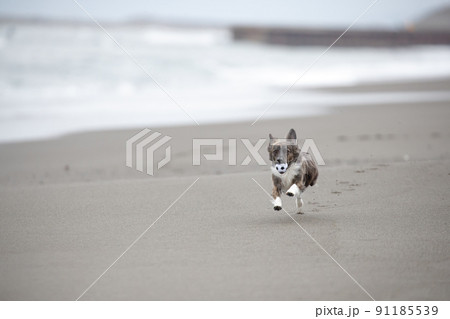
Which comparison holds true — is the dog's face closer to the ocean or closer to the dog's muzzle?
the dog's muzzle

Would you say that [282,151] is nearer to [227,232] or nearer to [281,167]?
[281,167]

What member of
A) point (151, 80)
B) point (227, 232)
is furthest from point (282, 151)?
point (151, 80)

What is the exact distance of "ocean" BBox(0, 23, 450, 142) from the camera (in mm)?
11891

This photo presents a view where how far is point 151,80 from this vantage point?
60.3ft

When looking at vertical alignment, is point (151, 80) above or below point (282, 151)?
above

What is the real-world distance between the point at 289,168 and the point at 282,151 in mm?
205

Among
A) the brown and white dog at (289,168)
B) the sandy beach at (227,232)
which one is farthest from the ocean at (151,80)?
the brown and white dog at (289,168)

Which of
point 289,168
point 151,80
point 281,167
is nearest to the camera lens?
point 281,167

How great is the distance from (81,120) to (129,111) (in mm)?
1256

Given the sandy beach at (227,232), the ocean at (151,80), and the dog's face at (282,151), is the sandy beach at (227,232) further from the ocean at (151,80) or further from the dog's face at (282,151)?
the ocean at (151,80)

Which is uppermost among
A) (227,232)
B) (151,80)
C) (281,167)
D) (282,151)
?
(151,80)

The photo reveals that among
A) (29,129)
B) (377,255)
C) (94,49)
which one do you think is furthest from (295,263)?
(94,49)

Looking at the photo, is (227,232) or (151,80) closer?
(227,232)

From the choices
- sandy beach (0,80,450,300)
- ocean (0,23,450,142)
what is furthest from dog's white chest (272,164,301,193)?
ocean (0,23,450,142)
